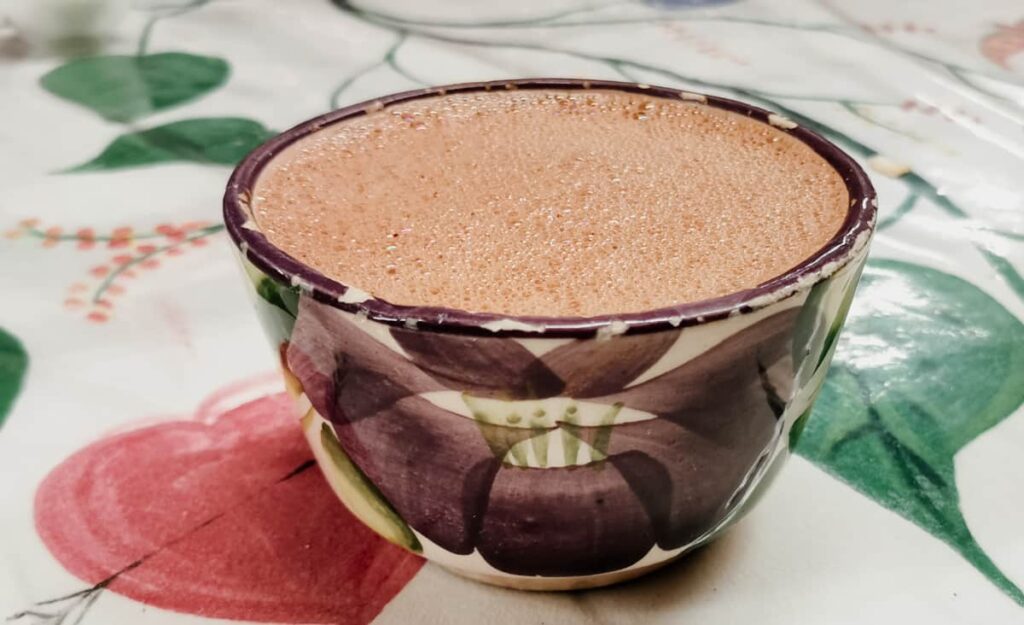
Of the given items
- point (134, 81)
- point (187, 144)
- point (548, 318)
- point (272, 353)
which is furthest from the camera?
point (134, 81)

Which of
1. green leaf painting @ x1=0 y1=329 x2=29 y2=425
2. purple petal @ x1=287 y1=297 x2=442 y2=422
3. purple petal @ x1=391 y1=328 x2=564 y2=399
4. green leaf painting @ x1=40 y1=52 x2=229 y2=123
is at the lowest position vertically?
green leaf painting @ x1=40 y1=52 x2=229 y2=123

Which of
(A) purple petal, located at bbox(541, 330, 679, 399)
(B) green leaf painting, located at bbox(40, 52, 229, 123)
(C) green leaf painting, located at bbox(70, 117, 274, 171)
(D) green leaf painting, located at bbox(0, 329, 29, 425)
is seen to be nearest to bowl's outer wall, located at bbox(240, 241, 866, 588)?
(A) purple petal, located at bbox(541, 330, 679, 399)

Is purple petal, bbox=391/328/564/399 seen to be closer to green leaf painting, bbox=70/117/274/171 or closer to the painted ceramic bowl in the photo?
the painted ceramic bowl

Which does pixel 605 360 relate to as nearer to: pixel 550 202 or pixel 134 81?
pixel 550 202

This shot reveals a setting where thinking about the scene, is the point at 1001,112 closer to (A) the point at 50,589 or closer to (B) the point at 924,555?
(B) the point at 924,555

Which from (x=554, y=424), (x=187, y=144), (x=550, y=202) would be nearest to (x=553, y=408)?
(x=554, y=424)

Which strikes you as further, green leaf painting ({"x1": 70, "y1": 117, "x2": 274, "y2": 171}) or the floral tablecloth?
green leaf painting ({"x1": 70, "y1": 117, "x2": 274, "y2": 171})

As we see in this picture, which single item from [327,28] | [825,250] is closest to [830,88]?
[327,28]

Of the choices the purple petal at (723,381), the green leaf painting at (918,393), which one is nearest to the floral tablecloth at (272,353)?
the green leaf painting at (918,393)
